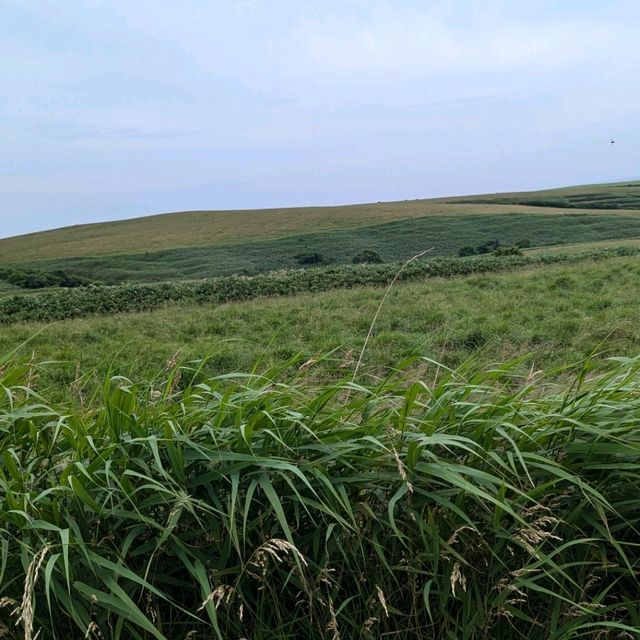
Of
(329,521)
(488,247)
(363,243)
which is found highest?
(329,521)

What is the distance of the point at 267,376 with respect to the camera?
2.95 metres

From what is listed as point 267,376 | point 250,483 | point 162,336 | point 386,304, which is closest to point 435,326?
point 386,304

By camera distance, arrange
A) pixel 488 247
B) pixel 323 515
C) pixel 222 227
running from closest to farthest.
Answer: pixel 323 515, pixel 488 247, pixel 222 227

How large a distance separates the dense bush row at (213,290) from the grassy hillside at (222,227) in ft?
125

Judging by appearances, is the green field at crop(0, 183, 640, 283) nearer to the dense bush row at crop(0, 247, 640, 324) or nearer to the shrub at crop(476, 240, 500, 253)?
the shrub at crop(476, 240, 500, 253)

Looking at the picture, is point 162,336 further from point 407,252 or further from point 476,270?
point 407,252

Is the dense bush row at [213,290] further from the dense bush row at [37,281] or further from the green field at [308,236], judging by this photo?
the green field at [308,236]

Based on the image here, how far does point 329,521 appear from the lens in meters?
2.25

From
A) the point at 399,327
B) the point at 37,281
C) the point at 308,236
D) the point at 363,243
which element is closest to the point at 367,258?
the point at 363,243

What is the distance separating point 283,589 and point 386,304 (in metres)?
11.8

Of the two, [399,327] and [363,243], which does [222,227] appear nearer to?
[363,243]

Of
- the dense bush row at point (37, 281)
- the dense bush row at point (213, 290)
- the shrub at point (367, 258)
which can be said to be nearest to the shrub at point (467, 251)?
the shrub at point (367, 258)

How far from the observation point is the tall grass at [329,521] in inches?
81.8

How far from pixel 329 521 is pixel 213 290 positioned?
17265mm
